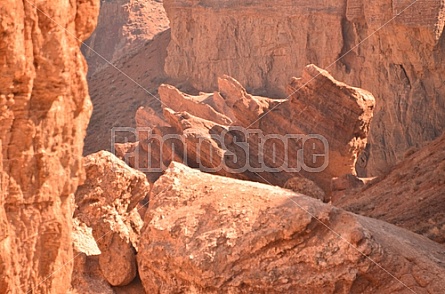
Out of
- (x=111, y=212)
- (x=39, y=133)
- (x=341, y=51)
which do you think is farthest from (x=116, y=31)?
(x=39, y=133)

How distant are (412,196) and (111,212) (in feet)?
16.9

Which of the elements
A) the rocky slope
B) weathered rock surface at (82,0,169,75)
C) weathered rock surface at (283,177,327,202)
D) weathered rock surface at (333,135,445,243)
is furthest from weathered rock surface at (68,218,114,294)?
weathered rock surface at (82,0,169,75)

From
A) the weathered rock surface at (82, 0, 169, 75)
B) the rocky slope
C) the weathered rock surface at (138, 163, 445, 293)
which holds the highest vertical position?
the weathered rock surface at (82, 0, 169, 75)

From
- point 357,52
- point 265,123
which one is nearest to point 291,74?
point 357,52

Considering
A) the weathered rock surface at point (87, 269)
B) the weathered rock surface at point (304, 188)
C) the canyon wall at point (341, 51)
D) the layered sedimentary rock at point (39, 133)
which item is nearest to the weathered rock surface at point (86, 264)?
the weathered rock surface at point (87, 269)

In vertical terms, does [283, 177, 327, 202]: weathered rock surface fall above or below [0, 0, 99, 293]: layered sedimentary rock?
below

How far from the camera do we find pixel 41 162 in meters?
3.88

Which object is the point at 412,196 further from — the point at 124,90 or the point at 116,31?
the point at 116,31

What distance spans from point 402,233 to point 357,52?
577 inches

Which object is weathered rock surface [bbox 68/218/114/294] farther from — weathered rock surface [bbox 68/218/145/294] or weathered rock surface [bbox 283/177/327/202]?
Answer: weathered rock surface [bbox 283/177/327/202]

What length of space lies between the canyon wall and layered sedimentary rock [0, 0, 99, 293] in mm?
14022

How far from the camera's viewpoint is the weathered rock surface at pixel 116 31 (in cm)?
3638

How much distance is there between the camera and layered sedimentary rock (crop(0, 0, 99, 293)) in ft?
12.0

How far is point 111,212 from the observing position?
24.6 feet
